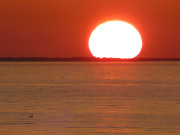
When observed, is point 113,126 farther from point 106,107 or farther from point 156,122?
point 106,107

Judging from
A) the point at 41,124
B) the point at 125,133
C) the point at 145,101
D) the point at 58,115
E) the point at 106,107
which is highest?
the point at 145,101

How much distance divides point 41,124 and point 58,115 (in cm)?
Answer: 132

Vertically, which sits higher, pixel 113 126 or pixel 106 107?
pixel 106 107

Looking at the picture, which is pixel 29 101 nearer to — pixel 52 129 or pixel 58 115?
pixel 58 115

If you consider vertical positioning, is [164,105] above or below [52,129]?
above

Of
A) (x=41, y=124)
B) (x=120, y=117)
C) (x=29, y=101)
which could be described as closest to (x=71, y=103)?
(x=29, y=101)

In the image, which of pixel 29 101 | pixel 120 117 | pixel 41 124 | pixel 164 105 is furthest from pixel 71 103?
pixel 41 124

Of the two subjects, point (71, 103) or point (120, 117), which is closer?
point (120, 117)

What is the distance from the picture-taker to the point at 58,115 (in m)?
10.7

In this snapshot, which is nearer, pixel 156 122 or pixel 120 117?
pixel 156 122

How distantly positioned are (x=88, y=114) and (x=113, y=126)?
1.81m

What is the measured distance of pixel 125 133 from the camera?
8.44 metres

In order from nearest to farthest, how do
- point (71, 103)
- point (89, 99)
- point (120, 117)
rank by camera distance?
point (120, 117) < point (71, 103) < point (89, 99)

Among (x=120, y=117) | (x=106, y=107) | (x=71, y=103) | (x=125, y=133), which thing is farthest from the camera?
(x=71, y=103)
